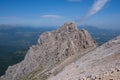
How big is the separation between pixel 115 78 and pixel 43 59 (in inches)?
5171

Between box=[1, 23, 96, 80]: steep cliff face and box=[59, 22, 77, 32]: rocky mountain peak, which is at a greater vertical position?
box=[59, 22, 77, 32]: rocky mountain peak

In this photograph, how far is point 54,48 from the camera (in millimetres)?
156375

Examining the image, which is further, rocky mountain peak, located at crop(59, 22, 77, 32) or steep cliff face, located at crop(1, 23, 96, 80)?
rocky mountain peak, located at crop(59, 22, 77, 32)

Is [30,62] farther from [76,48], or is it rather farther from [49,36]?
[76,48]

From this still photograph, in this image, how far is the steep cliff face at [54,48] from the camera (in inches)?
5510

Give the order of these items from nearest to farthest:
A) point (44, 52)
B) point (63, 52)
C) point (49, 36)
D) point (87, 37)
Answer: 1. point (63, 52)
2. point (87, 37)
3. point (44, 52)
4. point (49, 36)

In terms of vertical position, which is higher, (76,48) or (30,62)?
(76,48)

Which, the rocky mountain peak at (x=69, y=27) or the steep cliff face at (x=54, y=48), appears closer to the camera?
the steep cliff face at (x=54, y=48)

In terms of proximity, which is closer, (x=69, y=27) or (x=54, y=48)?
(x=54, y=48)

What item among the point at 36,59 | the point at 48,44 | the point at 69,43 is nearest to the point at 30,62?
the point at 36,59

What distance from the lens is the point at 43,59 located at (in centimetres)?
16000

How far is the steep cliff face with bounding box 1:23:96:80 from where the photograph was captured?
459 ft

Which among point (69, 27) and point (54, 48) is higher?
point (69, 27)

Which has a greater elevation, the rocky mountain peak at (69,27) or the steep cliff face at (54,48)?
the rocky mountain peak at (69,27)
